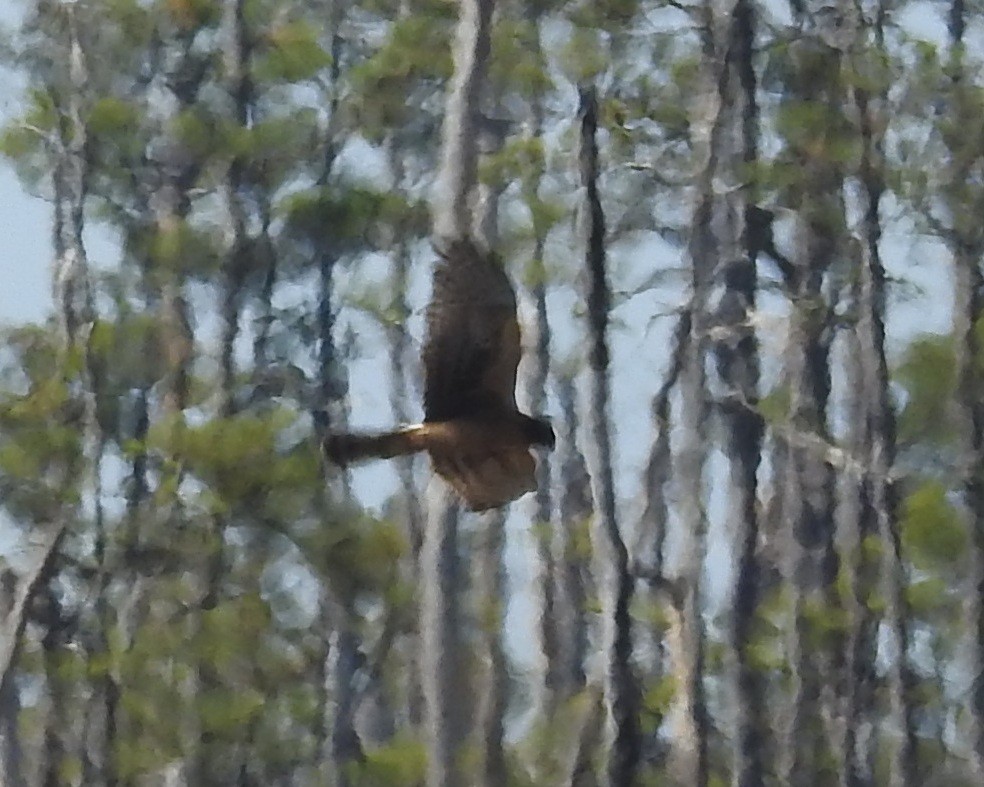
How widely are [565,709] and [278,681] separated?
1187mm

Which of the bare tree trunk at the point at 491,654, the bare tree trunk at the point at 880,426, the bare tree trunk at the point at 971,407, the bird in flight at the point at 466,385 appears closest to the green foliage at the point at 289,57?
the bare tree trunk at the point at 491,654

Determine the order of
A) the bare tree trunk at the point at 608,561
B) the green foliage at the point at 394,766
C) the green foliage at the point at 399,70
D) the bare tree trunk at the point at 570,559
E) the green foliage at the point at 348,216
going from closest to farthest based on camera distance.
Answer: the bare tree trunk at the point at 608,561 → the green foliage at the point at 394,766 → the green foliage at the point at 399,70 → the green foliage at the point at 348,216 → the bare tree trunk at the point at 570,559

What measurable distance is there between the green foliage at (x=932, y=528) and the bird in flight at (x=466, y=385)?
4.17 metres

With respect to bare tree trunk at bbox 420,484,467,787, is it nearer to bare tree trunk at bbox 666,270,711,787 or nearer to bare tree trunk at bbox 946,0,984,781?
bare tree trunk at bbox 666,270,711,787

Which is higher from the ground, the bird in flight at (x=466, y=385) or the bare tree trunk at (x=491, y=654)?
the bird in flight at (x=466, y=385)

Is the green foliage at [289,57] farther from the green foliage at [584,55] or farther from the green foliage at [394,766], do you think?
the green foliage at [394,766]

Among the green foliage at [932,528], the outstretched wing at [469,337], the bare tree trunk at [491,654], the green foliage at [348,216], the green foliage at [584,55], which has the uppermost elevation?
the green foliage at [584,55]

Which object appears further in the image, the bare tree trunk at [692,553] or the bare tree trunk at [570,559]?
the bare tree trunk at [570,559]

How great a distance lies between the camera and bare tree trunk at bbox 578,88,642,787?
571 cm

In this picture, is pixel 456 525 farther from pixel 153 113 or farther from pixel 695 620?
pixel 153 113

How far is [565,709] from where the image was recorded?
23.4 feet

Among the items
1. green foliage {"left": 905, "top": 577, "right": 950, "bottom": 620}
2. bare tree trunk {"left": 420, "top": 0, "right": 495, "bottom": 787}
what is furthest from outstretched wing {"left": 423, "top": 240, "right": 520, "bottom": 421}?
green foliage {"left": 905, "top": 577, "right": 950, "bottom": 620}

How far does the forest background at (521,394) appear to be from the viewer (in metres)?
6.78

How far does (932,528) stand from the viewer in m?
7.06
